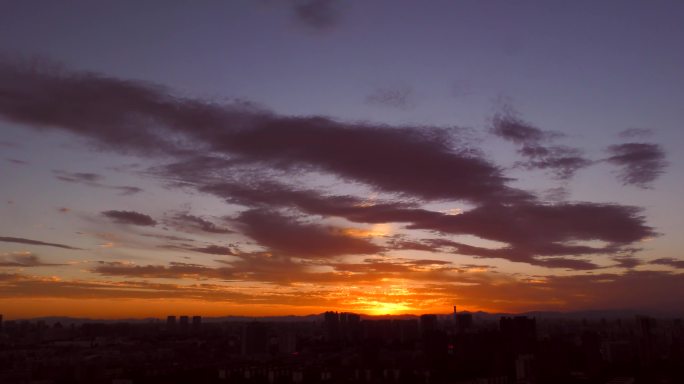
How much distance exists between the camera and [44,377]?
2788 cm

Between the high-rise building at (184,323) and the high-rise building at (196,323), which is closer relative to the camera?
the high-rise building at (196,323)

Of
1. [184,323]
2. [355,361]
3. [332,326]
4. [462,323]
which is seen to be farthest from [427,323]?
[184,323]

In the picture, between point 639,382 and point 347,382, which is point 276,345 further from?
point 639,382

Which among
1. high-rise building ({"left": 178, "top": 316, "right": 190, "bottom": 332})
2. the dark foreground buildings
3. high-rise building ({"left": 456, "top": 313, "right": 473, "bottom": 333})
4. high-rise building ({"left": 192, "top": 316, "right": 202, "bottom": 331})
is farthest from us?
high-rise building ({"left": 178, "top": 316, "right": 190, "bottom": 332})

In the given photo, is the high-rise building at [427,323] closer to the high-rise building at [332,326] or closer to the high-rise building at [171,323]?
the high-rise building at [332,326]

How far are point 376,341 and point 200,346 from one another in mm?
17729

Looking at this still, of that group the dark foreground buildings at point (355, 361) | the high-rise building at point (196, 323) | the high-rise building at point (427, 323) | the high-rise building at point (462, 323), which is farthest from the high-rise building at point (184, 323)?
the high-rise building at point (462, 323)

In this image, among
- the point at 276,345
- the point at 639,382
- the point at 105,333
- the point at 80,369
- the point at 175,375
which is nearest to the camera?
the point at 639,382

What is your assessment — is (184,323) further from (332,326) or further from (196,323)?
(332,326)

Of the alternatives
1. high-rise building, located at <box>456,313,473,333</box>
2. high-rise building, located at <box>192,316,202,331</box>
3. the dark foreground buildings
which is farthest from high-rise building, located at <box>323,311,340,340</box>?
high-rise building, located at <box>192,316,202,331</box>

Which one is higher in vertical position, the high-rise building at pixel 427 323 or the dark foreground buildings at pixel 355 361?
the high-rise building at pixel 427 323

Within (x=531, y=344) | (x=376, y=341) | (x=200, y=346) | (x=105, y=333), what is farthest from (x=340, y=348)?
(x=105, y=333)

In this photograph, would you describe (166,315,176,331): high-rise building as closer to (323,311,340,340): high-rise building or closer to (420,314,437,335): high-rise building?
(323,311,340,340): high-rise building

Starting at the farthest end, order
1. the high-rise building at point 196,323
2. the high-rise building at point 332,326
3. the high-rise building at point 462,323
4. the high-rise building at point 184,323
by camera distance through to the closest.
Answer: the high-rise building at point 184,323
the high-rise building at point 196,323
the high-rise building at point 462,323
the high-rise building at point 332,326
